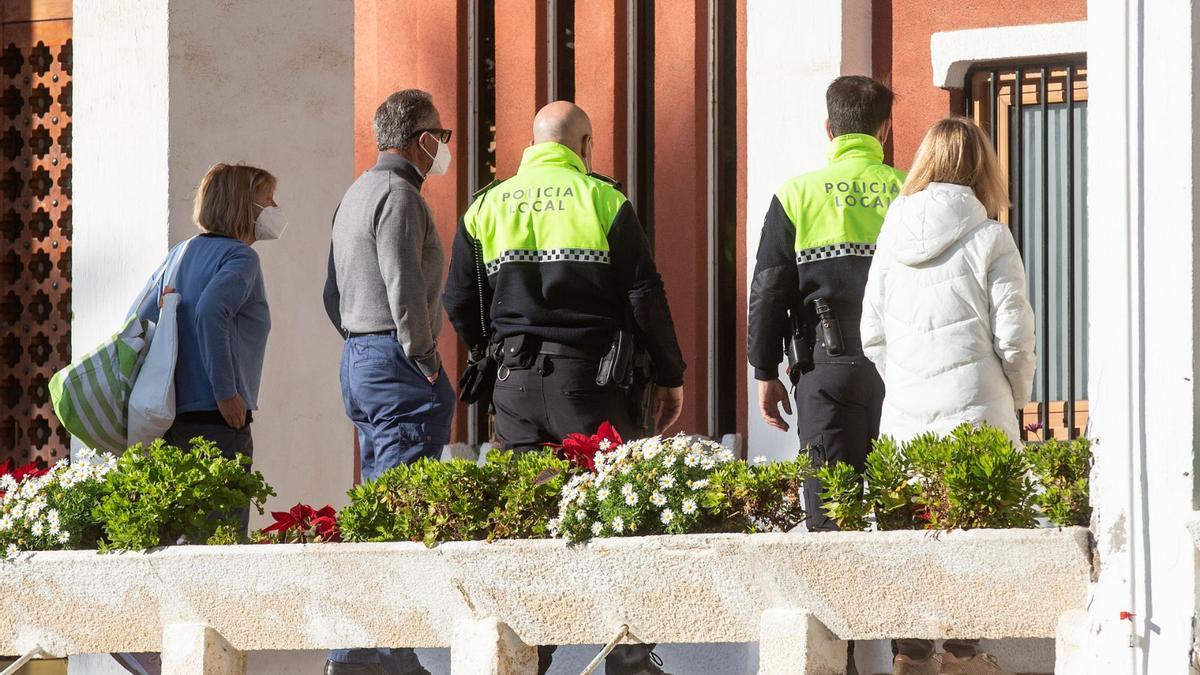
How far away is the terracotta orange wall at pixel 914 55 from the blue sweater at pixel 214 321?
2.77 meters

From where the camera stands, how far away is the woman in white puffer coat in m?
5.12

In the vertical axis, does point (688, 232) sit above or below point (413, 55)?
below

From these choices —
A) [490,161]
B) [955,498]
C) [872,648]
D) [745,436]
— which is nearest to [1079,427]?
[745,436]

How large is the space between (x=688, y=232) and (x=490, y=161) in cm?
105

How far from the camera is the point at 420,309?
618 centimetres

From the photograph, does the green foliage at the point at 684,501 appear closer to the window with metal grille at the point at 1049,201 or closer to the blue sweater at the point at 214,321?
the blue sweater at the point at 214,321

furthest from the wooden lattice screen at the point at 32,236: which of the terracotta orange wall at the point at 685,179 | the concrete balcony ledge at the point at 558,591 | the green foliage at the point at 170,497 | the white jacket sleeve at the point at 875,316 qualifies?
the white jacket sleeve at the point at 875,316

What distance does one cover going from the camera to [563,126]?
6188mm

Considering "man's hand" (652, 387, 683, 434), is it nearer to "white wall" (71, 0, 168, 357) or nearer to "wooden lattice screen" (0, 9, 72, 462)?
"white wall" (71, 0, 168, 357)

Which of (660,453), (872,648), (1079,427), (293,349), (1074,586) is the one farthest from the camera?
(293,349)

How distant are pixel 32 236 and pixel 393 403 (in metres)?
→ 4.07

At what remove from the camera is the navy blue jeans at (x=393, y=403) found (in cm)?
619

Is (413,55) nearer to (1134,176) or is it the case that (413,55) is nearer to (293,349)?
(293,349)

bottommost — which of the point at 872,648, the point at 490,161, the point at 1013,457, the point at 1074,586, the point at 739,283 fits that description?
the point at 872,648
